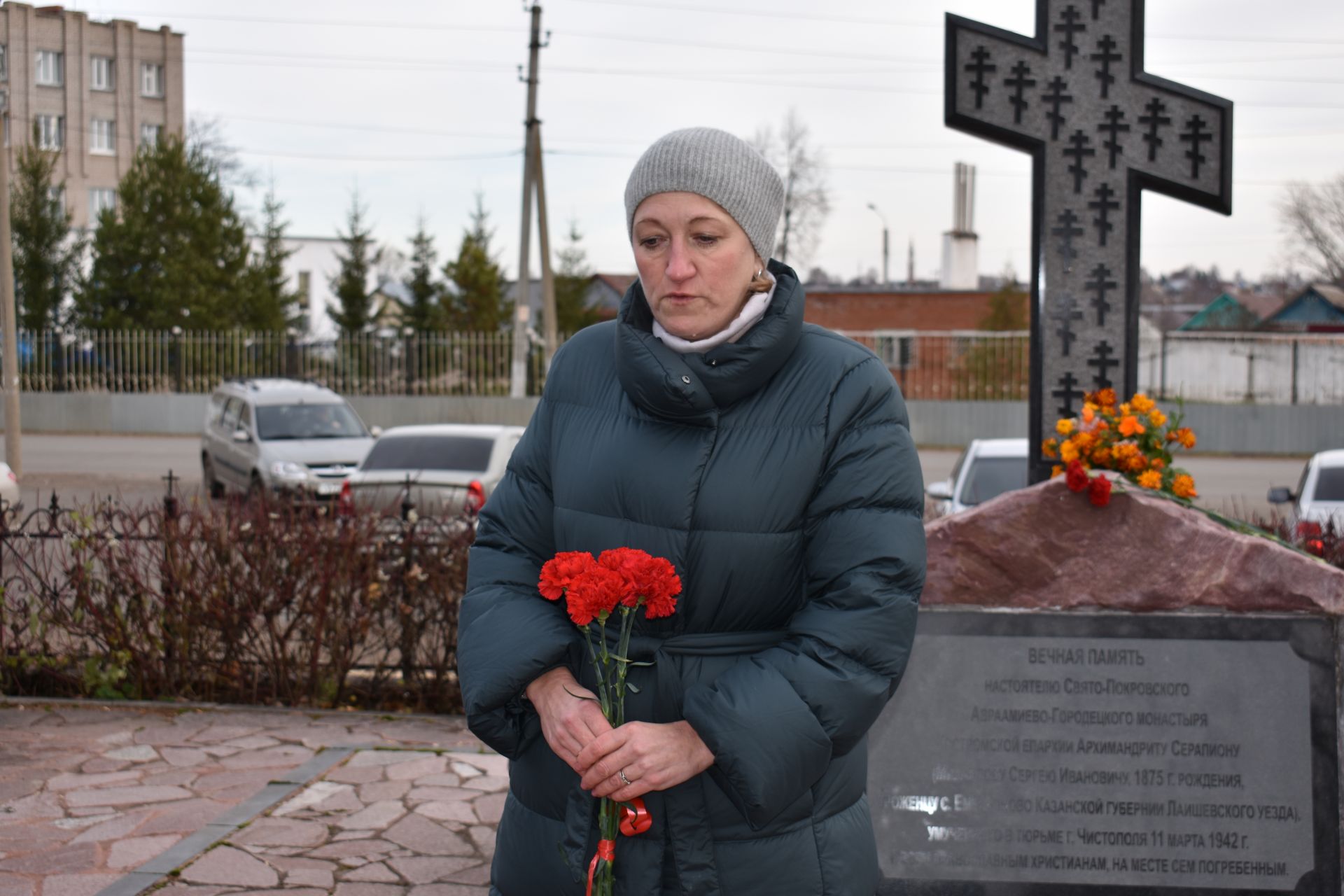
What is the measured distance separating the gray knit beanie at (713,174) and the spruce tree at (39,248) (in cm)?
3218

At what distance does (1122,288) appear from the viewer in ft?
18.5

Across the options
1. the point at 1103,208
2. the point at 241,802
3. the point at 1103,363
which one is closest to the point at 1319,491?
the point at 1103,363

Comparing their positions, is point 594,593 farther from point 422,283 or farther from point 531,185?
point 422,283

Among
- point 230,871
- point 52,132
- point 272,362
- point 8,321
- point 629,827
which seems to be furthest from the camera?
point 52,132

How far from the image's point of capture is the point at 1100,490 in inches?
154

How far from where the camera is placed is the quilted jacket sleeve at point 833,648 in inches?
75.9

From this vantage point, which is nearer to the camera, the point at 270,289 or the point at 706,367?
the point at 706,367

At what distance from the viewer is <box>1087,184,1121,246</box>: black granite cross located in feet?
18.5

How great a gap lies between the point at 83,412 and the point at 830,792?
95.1ft

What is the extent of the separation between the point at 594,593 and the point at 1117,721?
2.43 m

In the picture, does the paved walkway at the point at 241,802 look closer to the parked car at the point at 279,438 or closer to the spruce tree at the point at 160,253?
the parked car at the point at 279,438

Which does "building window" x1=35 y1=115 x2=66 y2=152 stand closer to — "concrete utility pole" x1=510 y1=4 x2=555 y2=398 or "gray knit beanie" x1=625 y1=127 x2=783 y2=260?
"concrete utility pole" x1=510 y1=4 x2=555 y2=398

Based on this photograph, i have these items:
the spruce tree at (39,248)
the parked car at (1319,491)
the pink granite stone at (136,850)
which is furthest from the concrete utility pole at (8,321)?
the parked car at (1319,491)

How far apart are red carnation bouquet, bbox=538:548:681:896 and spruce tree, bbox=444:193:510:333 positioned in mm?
32117
